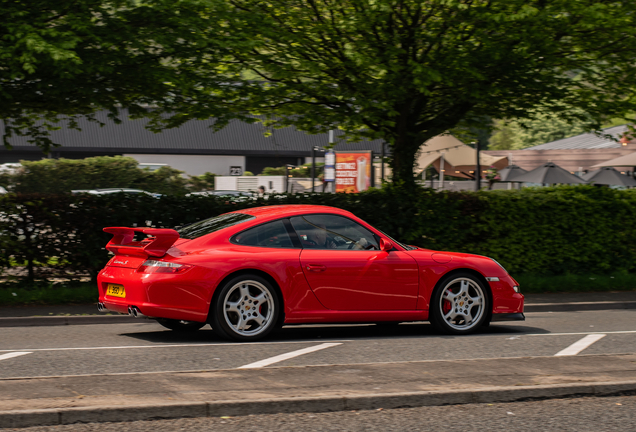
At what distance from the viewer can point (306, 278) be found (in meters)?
8.11

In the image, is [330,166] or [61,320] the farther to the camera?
[330,166]

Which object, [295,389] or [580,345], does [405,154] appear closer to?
[580,345]

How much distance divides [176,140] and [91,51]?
40.4 m

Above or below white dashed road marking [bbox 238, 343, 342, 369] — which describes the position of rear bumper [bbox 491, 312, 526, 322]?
above

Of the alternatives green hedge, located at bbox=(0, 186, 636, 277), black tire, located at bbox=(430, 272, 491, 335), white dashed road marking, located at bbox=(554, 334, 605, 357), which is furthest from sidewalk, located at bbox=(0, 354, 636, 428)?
green hedge, located at bbox=(0, 186, 636, 277)

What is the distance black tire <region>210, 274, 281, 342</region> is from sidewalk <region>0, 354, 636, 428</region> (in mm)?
1687

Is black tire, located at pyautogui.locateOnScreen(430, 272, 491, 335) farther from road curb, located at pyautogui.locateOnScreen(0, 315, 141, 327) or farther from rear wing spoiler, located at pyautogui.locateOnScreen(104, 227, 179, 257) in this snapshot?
Result: road curb, located at pyautogui.locateOnScreen(0, 315, 141, 327)

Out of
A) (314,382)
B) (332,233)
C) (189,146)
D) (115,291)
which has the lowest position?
(314,382)

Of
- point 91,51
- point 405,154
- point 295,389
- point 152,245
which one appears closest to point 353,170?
point 405,154

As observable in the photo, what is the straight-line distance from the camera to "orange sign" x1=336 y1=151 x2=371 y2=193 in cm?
3231

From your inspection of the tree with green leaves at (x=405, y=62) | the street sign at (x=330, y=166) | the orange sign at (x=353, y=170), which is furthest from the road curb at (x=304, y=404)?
the orange sign at (x=353, y=170)

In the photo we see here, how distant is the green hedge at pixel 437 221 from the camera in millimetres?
11906

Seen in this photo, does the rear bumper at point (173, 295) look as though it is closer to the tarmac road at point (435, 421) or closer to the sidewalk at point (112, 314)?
the sidewalk at point (112, 314)

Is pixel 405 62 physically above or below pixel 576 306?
above
